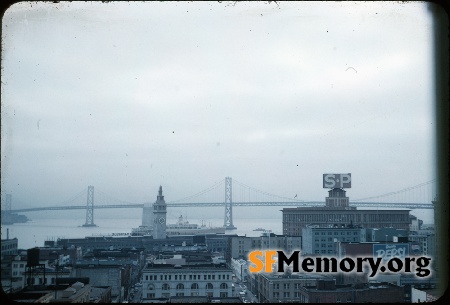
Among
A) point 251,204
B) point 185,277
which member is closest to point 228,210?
point 251,204

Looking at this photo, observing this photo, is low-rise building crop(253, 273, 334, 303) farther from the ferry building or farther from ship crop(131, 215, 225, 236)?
ship crop(131, 215, 225, 236)

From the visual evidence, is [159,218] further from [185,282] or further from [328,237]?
[185,282]

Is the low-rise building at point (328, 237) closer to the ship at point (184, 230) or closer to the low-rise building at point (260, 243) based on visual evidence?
the low-rise building at point (260, 243)

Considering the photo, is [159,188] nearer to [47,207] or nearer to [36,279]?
[47,207]

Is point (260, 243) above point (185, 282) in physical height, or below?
above

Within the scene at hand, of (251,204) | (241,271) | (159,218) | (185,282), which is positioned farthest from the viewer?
(251,204)

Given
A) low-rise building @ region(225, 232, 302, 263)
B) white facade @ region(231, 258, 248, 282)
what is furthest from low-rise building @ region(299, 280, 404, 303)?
low-rise building @ region(225, 232, 302, 263)
